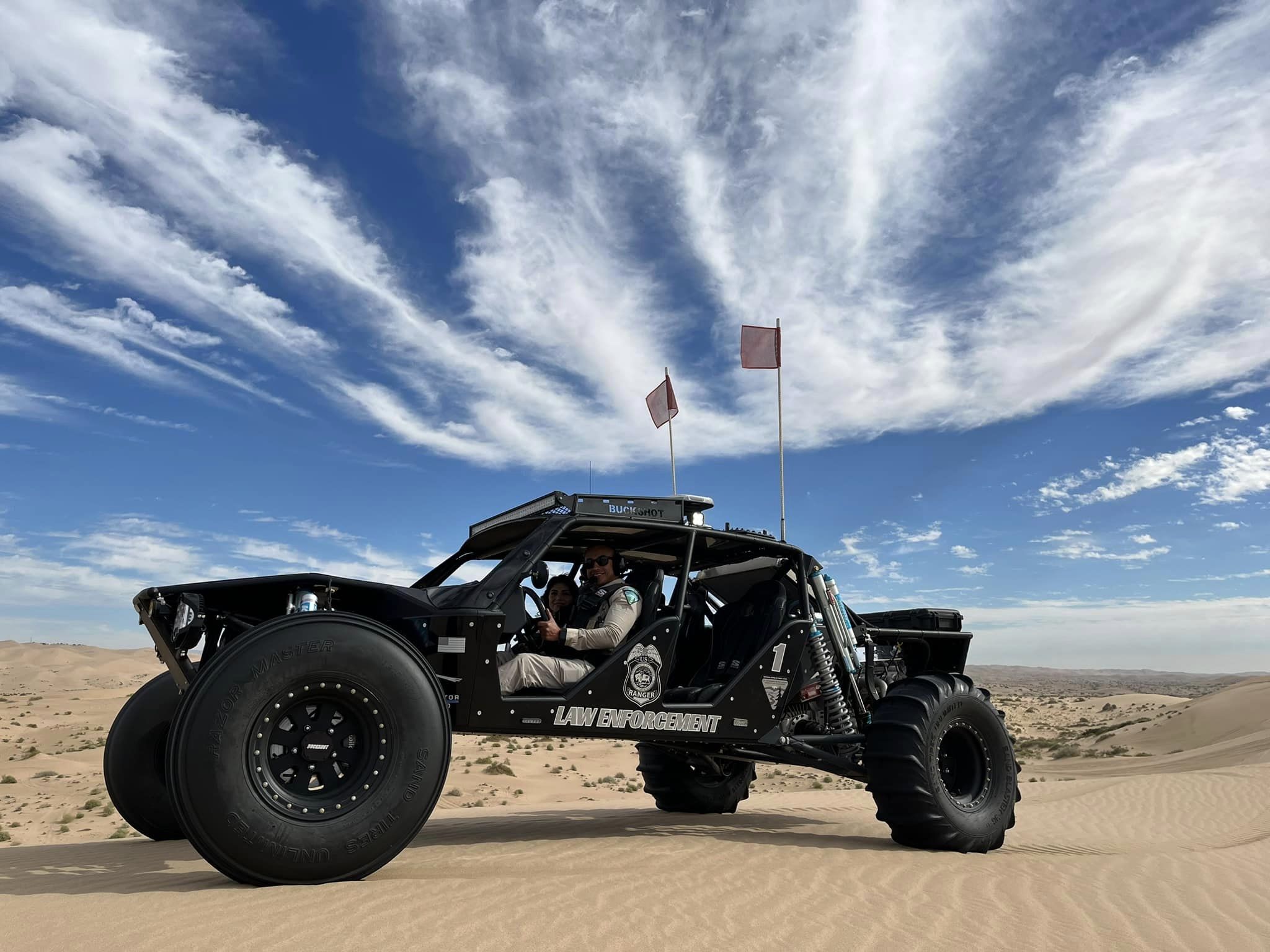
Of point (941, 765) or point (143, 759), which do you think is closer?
point (143, 759)

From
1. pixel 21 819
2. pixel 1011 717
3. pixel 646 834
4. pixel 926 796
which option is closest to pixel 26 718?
pixel 21 819

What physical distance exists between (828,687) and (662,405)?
4.14 meters

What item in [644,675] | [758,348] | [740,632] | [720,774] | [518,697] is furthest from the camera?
[758,348]

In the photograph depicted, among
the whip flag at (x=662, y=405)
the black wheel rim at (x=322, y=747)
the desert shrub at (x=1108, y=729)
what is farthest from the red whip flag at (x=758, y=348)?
the desert shrub at (x=1108, y=729)

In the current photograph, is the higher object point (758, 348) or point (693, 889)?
point (758, 348)

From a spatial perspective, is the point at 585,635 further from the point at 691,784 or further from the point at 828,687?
the point at 691,784

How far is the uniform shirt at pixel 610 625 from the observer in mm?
5633

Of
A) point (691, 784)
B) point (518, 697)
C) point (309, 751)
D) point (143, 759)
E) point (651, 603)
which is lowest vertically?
point (691, 784)

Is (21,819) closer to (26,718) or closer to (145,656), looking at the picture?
(26,718)

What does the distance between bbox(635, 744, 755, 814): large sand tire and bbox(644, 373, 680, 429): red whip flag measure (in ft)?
11.2

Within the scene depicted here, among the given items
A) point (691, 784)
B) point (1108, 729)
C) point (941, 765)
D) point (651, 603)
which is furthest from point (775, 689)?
point (1108, 729)

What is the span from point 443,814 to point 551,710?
227 inches

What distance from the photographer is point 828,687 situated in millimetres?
6785

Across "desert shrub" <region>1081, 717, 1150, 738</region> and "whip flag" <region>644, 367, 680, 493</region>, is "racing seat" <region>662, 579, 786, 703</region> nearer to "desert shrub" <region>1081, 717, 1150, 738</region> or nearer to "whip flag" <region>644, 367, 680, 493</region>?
"whip flag" <region>644, 367, 680, 493</region>
